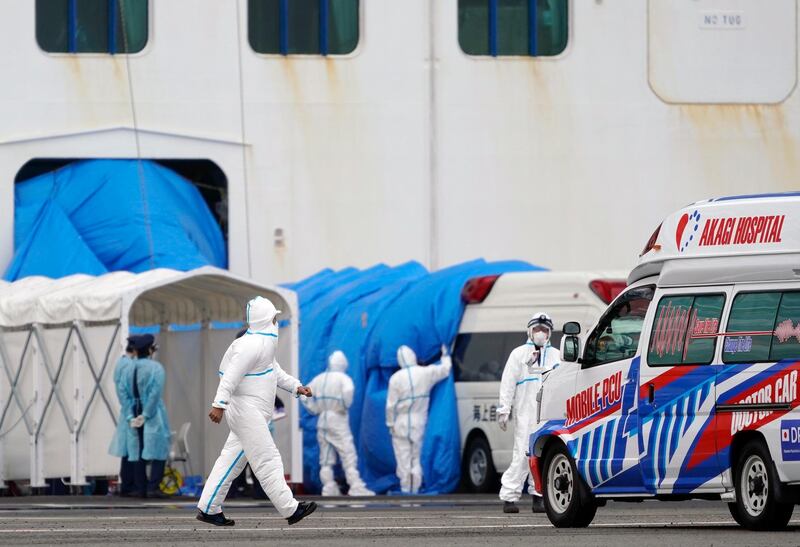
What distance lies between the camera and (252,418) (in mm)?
15109

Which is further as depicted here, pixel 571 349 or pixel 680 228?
pixel 571 349

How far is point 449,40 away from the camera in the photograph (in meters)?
34.4

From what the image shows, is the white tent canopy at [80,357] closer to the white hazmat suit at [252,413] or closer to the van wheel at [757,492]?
the white hazmat suit at [252,413]

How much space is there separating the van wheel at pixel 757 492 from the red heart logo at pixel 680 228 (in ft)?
5.80

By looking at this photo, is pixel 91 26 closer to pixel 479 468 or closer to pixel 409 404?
pixel 409 404

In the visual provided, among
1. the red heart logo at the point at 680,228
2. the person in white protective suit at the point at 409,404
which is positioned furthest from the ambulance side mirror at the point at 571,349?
the person in white protective suit at the point at 409,404

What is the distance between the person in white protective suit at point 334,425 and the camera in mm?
24938

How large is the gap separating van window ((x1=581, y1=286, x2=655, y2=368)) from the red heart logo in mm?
453

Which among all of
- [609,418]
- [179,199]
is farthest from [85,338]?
[609,418]

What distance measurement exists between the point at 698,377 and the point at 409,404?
10.4 m

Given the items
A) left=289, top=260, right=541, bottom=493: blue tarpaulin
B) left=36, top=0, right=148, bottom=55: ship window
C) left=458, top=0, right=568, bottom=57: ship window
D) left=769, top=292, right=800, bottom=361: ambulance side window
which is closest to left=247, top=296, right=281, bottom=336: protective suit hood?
left=769, top=292, right=800, bottom=361: ambulance side window

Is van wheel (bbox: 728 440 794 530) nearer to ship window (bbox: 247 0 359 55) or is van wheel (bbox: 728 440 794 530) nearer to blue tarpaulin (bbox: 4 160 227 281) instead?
blue tarpaulin (bbox: 4 160 227 281)

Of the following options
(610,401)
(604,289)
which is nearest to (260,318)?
(610,401)

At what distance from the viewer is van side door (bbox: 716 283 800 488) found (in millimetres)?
13727
